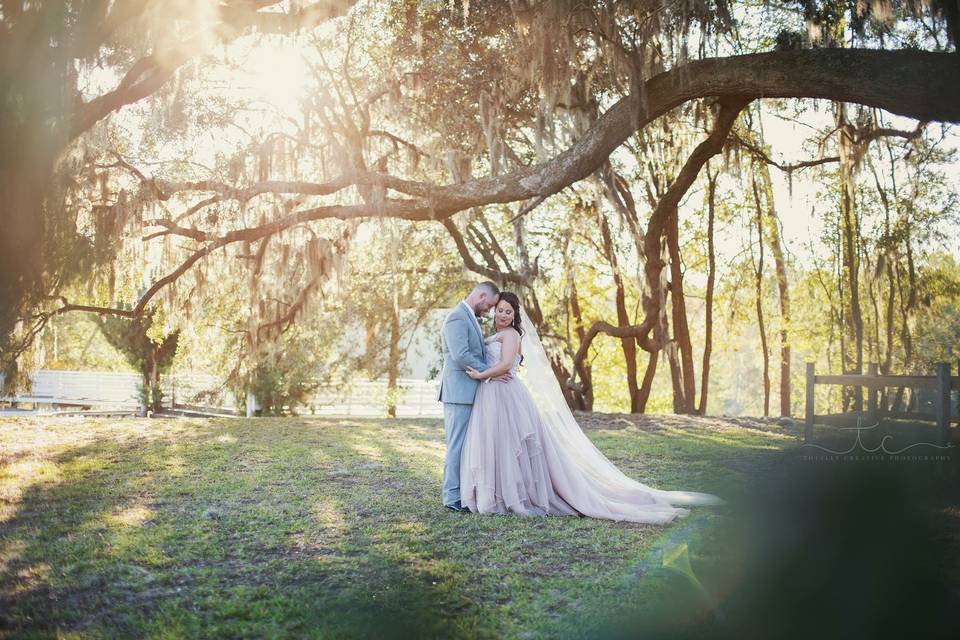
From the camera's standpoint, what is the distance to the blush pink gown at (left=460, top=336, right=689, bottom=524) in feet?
17.7

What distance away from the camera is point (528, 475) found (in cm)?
554

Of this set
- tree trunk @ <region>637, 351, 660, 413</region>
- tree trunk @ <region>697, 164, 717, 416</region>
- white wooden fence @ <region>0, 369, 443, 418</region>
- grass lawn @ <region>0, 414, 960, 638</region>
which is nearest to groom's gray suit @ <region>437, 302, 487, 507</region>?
grass lawn @ <region>0, 414, 960, 638</region>

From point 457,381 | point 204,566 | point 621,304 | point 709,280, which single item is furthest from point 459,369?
point 621,304

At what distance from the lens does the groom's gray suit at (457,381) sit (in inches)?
219

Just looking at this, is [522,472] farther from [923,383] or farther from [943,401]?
[923,383]

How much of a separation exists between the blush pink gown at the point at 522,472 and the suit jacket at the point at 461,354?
11 centimetres

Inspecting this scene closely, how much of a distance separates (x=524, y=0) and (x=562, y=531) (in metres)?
5.05

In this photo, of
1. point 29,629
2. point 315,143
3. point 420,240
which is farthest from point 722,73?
point 420,240

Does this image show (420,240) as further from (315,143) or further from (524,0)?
(524,0)

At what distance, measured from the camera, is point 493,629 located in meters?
2.94

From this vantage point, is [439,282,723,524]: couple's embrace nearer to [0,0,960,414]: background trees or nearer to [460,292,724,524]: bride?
[460,292,724,524]: bride

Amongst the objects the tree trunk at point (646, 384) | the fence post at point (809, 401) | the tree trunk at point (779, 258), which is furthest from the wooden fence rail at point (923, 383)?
the tree trunk at point (779, 258)

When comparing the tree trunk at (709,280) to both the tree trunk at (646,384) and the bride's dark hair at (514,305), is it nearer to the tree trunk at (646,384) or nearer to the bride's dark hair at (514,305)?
the tree trunk at (646,384)

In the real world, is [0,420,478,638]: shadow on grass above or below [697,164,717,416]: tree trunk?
below
